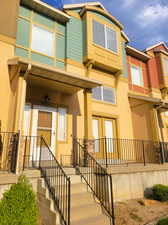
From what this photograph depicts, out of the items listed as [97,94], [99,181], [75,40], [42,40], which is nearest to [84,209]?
[99,181]

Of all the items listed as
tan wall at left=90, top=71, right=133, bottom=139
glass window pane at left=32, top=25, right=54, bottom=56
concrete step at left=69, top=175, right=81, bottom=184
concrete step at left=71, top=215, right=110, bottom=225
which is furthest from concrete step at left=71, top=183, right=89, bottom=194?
glass window pane at left=32, top=25, right=54, bottom=56

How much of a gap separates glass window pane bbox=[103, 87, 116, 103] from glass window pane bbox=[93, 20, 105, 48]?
2.59 meters

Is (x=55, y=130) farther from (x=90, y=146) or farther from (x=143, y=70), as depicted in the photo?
(x=143, y=70)

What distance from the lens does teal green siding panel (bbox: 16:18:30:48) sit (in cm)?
798

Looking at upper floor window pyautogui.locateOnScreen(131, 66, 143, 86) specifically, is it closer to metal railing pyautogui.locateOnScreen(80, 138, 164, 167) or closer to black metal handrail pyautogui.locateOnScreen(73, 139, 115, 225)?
metal railing pyautogui.locateOnScreen(80, 138, 164, 167)

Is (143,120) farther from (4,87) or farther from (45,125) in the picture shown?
(4,87)

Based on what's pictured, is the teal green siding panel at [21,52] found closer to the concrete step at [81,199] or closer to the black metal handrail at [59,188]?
the black metal handrail at [59,188]

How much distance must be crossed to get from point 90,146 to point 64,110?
2.19 metres

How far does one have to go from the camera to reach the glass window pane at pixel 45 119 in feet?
24.8

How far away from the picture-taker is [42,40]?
8688 millimetres

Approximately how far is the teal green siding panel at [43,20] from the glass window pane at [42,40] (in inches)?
15.0

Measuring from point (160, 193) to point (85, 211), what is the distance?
3.61m

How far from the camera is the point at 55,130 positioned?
7746mm

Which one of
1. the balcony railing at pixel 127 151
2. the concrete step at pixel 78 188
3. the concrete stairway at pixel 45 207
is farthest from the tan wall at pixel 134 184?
the concrete stairway at pixel 45 207
